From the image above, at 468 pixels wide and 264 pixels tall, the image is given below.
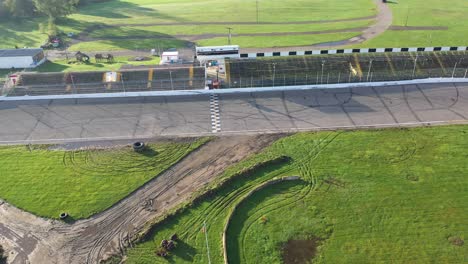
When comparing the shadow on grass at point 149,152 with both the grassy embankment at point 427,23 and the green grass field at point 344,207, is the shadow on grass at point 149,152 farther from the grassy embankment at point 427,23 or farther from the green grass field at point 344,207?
the grassy embankment at point 427,23

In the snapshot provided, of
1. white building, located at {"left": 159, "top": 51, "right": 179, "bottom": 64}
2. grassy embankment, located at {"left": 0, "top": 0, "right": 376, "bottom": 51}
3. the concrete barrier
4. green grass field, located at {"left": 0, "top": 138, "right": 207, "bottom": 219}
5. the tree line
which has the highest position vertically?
the tree line

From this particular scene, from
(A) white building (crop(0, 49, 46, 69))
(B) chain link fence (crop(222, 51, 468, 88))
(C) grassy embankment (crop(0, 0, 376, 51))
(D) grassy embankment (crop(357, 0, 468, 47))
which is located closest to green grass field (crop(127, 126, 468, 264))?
(B) chain link fence (crop(222, 51, 468, 88))

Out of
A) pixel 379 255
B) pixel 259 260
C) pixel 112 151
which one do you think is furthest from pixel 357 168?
pixel 112 151

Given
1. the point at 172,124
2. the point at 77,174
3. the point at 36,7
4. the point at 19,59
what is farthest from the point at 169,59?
the point at 36,7

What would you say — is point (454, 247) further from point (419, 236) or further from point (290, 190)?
point (290, 190)

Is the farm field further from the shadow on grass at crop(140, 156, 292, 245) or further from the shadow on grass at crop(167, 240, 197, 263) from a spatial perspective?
the shadow on grass at crop(167, 240, 197, 263)

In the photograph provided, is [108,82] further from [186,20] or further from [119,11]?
[119,11]

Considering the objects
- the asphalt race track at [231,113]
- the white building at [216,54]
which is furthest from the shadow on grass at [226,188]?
the white building at [216,54]
